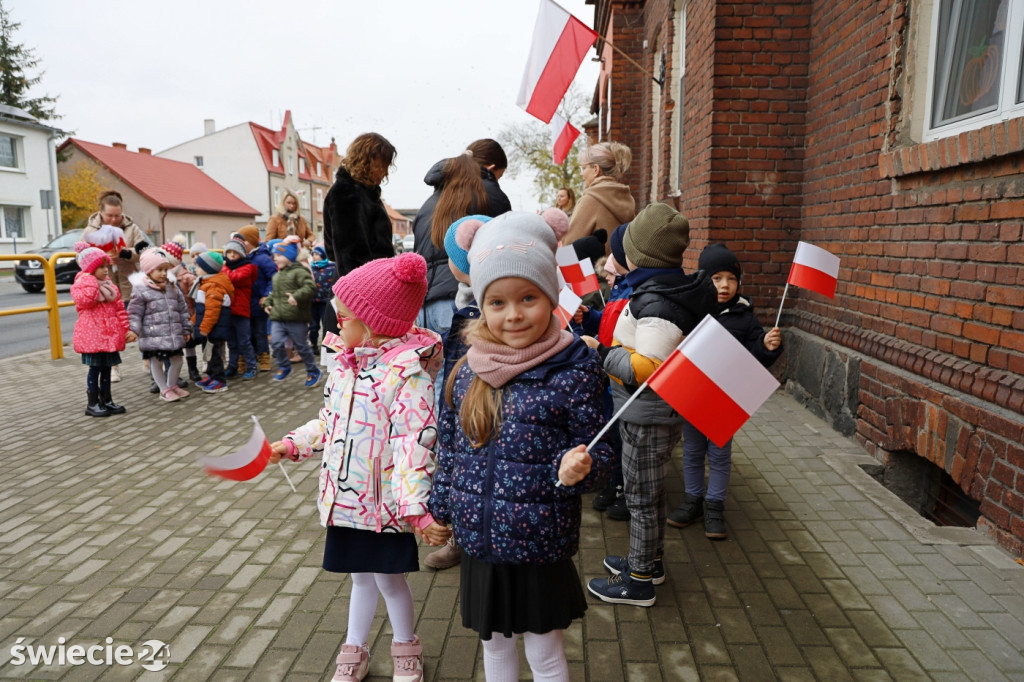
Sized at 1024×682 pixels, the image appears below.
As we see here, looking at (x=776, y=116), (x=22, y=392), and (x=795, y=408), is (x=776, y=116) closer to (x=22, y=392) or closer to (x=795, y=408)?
A: (x=795, y=408)

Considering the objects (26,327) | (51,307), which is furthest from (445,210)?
(26,327)

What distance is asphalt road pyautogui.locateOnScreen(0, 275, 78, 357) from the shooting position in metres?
11.7

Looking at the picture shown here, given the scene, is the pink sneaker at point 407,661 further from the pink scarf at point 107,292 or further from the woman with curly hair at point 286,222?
the woman with curly hair at point 286,222

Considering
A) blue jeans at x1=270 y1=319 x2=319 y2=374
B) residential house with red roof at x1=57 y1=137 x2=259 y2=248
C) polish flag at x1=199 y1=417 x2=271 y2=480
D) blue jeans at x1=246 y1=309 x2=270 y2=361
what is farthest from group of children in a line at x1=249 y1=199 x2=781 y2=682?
residential house with red roof at x1=57 y1=137 x2=259 y2=248

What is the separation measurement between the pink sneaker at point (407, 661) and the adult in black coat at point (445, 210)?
166 centimetres

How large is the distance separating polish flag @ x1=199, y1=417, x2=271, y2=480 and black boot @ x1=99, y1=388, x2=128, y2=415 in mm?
5207

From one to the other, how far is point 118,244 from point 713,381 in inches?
313

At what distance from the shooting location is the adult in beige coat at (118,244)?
802 centimetres

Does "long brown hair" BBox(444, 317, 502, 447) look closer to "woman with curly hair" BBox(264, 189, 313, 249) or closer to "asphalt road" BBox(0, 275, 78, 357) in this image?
"woman with curly hair" BBox(264, 189, 313, 249)

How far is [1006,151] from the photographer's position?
11.2 ft

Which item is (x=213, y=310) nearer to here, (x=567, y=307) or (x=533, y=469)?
(x=567, y=307)

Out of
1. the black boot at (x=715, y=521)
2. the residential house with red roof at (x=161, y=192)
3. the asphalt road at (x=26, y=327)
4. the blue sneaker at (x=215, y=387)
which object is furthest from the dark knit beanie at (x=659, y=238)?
the residential house with red roof at (x=161, y=192)

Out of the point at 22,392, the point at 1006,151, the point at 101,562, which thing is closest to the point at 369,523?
the point at 101,562

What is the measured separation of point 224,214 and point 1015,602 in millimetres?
47986
